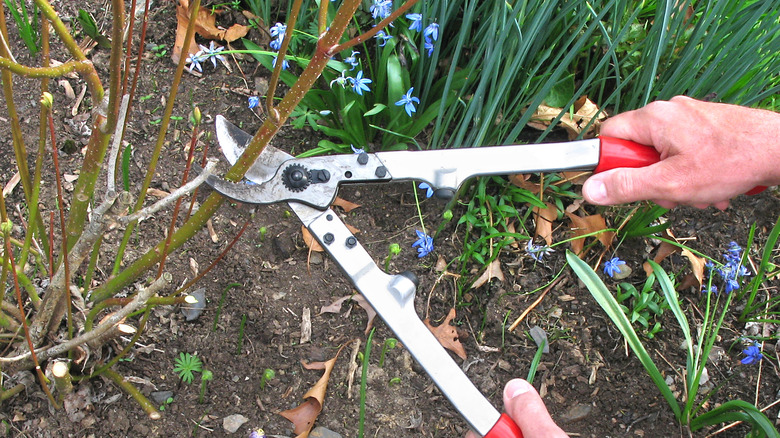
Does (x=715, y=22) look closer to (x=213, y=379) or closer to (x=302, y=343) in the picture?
(x=302, y=343)

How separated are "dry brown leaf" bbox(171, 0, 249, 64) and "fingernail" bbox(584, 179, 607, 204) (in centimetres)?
156

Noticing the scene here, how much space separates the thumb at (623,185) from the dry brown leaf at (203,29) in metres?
1.58

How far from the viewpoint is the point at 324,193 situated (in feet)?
5.34

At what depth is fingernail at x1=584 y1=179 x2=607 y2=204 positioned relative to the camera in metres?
1.74

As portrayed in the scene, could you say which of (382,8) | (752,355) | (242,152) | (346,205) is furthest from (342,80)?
(752,355)

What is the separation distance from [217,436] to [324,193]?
0.82m

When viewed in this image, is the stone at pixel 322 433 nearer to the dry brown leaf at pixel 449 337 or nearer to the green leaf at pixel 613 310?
the dry brown leaf at pixel 449 337

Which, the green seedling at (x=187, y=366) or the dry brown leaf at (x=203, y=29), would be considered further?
the dry brown leaf at (x=203, y=29)

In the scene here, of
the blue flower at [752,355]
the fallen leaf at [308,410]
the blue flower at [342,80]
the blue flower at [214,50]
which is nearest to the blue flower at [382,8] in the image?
the blue flower at [342,80]

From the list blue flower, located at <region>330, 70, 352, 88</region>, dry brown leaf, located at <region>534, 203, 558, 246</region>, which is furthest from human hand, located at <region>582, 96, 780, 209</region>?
blue flower, located at <region>330, 70, 352, 88</region>

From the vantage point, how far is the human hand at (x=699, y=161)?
5.60 feet

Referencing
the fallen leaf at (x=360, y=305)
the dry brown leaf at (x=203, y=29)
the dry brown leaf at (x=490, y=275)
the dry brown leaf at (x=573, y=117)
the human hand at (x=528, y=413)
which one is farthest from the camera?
the dry brown leaf at (x=203, y=29)

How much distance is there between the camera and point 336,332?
2037 millimetres

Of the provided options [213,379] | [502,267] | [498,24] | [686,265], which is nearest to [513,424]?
[502,267]
